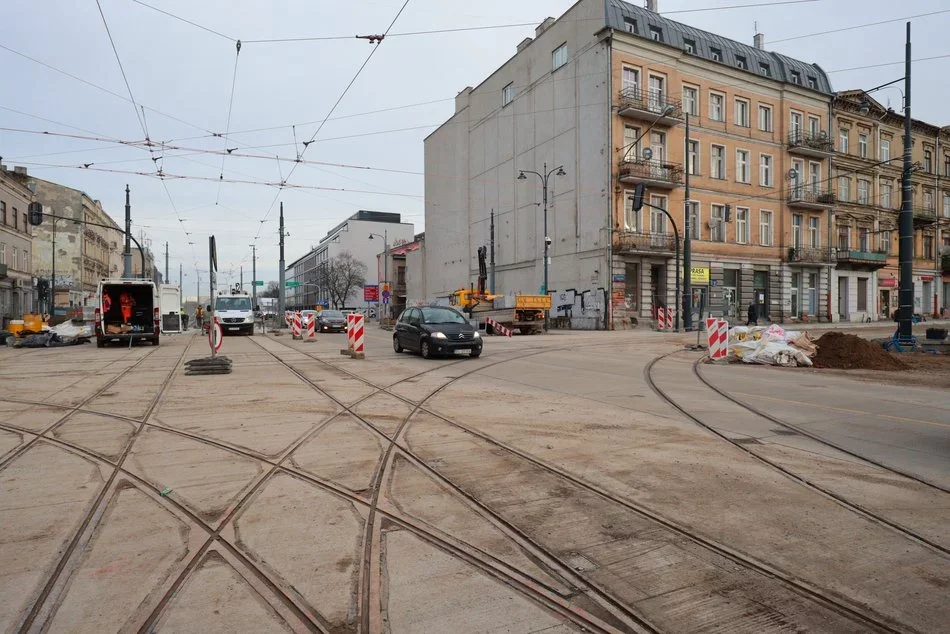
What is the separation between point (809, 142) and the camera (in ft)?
138

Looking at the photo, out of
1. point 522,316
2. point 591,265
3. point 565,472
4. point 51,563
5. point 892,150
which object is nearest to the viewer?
point 51,563

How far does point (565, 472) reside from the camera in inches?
195

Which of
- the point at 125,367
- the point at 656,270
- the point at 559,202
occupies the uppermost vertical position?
the point at 559,202

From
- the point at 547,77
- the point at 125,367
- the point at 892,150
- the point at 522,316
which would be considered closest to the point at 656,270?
the point at 522,316

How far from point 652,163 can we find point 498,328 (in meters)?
14.7

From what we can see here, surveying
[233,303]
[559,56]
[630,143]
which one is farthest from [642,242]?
[233,303]

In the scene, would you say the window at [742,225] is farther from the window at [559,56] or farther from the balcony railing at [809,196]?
the window at [559,56]

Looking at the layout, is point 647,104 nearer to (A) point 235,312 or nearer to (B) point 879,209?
(B) point 879,209

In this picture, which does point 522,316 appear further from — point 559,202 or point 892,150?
point 892,150

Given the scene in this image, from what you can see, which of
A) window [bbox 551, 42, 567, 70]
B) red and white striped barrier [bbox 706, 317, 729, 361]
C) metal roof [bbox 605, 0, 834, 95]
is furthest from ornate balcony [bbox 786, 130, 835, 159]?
red and white striped barrier [bbox 706, 317, 729, 361]

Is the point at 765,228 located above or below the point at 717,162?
below

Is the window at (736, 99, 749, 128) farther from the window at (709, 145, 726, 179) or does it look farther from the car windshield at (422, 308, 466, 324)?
the car windshield at (422, 308, 466, 324)

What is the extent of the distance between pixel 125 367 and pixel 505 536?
1338cm

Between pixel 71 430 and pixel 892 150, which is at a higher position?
pixel 892 150
